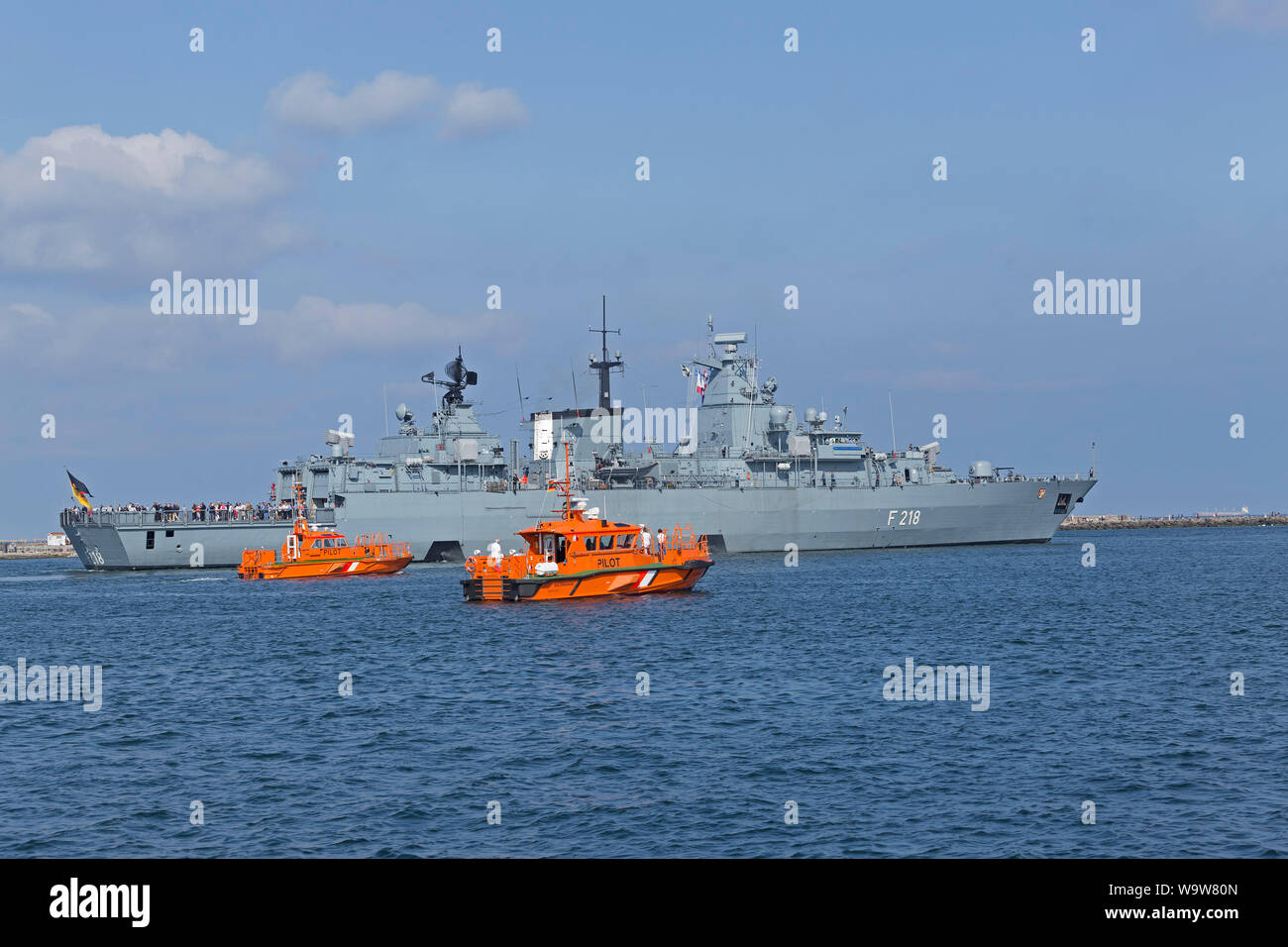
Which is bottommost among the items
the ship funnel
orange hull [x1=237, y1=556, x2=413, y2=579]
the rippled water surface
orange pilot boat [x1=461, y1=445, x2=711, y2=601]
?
the rippled water surface

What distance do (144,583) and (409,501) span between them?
551 inches

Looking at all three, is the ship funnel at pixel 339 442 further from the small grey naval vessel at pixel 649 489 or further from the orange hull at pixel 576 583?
the orange hull at pixel 576 583

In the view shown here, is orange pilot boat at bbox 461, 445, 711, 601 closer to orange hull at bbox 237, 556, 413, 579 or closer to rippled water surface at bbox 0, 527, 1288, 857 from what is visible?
rippled water surface at bbox 0, 527, 1288, 857

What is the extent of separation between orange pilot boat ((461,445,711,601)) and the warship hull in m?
23.4

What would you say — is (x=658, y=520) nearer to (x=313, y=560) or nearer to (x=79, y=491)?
(x=313, y=560)

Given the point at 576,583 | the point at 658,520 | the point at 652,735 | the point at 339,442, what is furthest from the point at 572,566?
the point at 339,442

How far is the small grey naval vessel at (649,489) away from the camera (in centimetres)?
6362

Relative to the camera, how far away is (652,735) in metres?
19.3

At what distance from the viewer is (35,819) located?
14.7 meters

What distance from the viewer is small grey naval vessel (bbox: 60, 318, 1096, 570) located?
63.6 m

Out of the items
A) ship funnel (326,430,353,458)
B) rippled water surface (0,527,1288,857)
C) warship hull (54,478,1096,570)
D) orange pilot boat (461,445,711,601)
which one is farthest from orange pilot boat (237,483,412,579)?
orange pilot boat (461,445,711,601)
